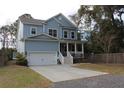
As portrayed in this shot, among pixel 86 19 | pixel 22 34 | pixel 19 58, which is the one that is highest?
pixel 86 19

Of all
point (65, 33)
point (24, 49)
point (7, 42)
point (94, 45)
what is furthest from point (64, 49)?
point (7, 42)

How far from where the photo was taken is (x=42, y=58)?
94.7ft

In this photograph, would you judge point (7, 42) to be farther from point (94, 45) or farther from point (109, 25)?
point (109, 25)

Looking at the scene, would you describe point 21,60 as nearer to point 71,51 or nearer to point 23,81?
point 71,51

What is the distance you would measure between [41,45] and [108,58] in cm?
930

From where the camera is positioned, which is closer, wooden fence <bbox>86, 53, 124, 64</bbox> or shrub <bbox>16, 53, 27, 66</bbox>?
shrub <bbox>16, 53, 27, 66</bbox>

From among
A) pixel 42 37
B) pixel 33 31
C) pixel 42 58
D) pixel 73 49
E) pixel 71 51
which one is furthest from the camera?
pixel 73 49

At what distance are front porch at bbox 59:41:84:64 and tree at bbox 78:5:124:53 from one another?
2.84 meters

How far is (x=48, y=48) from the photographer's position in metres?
29.2

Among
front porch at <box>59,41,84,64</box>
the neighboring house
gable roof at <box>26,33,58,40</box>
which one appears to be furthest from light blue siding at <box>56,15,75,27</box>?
gable roof at <box>26,33,58,40</box>

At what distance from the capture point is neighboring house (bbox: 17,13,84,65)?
1106 inches

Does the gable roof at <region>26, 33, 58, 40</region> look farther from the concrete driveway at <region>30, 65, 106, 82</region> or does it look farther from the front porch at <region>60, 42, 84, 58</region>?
the concrete driveway at <region>30, 65, 106, 82</region>

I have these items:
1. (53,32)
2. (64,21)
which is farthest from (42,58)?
(64,21)

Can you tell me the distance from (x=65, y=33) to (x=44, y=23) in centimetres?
390
